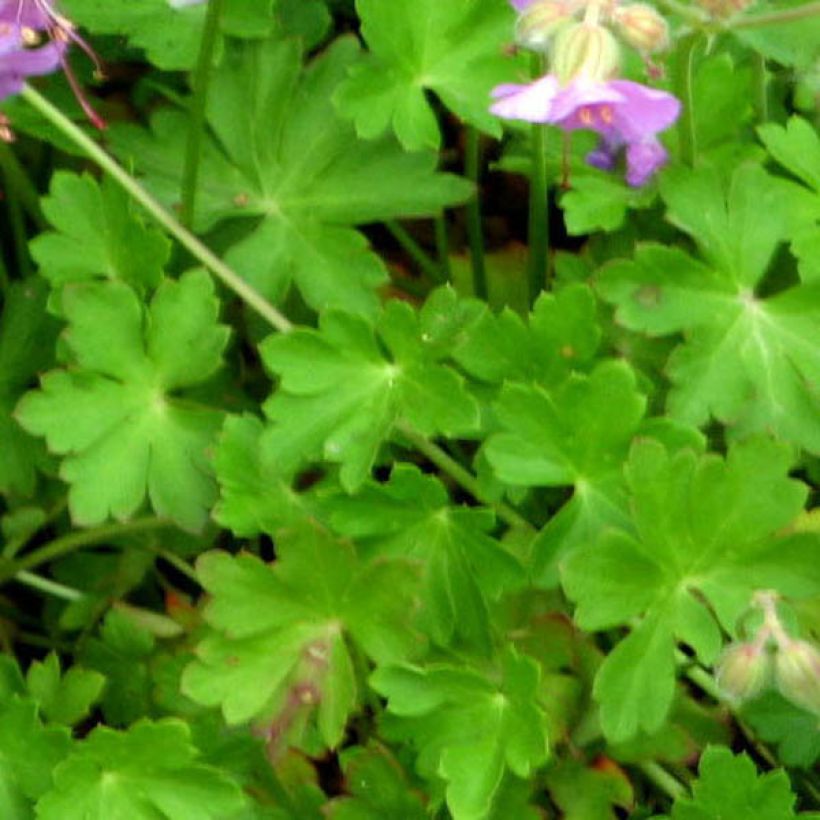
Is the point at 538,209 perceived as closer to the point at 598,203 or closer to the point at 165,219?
the point at 598,203

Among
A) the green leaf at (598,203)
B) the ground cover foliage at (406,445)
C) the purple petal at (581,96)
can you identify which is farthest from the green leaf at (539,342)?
the purple petal at (581,96)

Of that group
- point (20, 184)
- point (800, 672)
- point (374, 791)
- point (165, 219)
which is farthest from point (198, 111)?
point (800, 672)

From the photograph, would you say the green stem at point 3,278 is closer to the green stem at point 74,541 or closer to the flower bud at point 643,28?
the green stem at point 74,541

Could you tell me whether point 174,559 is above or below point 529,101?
below

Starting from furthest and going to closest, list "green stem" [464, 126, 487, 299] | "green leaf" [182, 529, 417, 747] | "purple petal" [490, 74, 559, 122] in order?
"green stem" [464, 126, 487, 299]
"green leaf" [182, 529, 417, 747]
"purple petal" [490, 74, 559, 122]

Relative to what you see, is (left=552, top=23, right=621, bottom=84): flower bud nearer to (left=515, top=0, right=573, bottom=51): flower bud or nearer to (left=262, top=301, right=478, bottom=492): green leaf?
(left=515, top=0, right=573, bottom=51): flower bud

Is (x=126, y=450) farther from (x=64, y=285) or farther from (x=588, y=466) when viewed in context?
(x=588, y=466)

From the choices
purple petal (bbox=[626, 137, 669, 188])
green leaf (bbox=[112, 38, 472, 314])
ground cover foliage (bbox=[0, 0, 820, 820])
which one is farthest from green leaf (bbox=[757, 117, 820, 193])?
green leaf (bbox=[112, 38, 472, 314])
